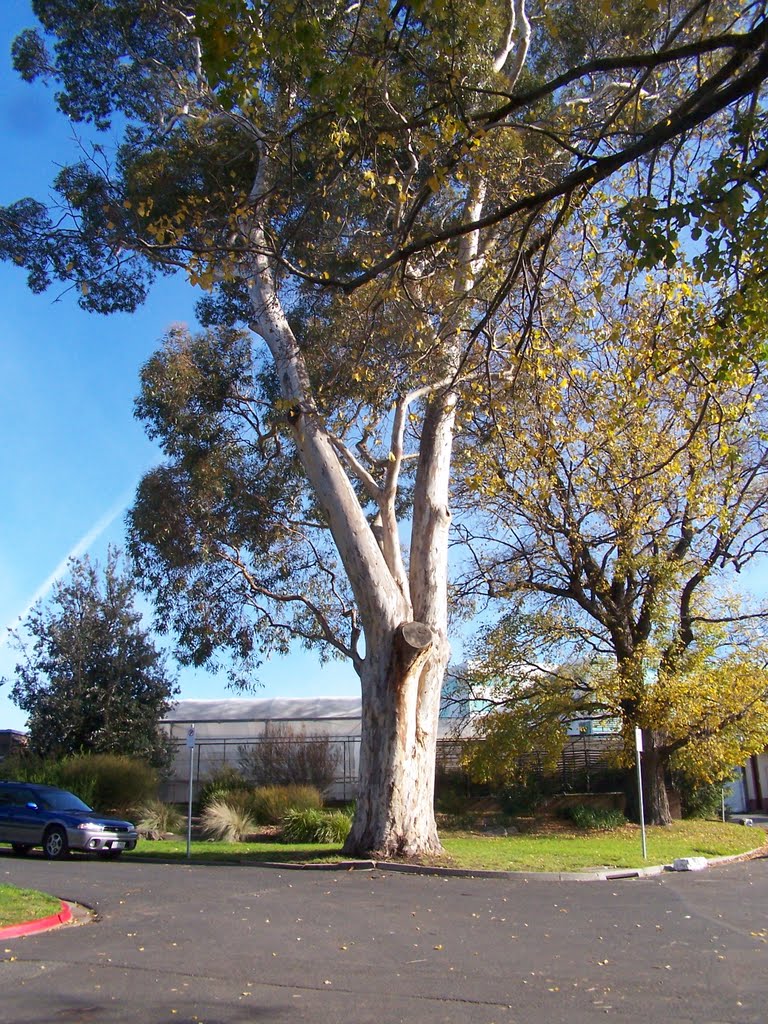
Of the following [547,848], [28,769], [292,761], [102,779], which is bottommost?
[547,848]

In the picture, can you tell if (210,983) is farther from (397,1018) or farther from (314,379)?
(314,379)

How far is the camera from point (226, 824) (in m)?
23.6

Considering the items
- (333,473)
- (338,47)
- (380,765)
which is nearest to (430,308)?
(338,47)

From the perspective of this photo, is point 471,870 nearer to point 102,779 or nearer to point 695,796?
point 102,779

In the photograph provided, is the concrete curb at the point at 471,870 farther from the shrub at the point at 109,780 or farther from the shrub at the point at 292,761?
the shrub at the point at 292,761

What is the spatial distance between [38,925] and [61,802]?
10.7 metres

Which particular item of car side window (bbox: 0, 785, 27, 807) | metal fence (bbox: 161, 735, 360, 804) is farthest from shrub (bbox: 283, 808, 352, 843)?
metal fence (bbox: 161, 735, 360, 804)

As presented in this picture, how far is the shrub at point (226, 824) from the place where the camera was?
2338cm

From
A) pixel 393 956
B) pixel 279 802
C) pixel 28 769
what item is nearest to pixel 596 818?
pixel 279 802

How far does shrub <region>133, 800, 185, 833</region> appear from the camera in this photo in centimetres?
2495

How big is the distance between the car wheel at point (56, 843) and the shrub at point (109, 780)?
24.9 feet

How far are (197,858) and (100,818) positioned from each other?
224 cm

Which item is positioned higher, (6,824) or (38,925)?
(6,824)

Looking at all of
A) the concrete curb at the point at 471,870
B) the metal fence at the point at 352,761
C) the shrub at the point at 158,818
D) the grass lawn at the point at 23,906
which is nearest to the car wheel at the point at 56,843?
the concrete curb at the point at 471,870
